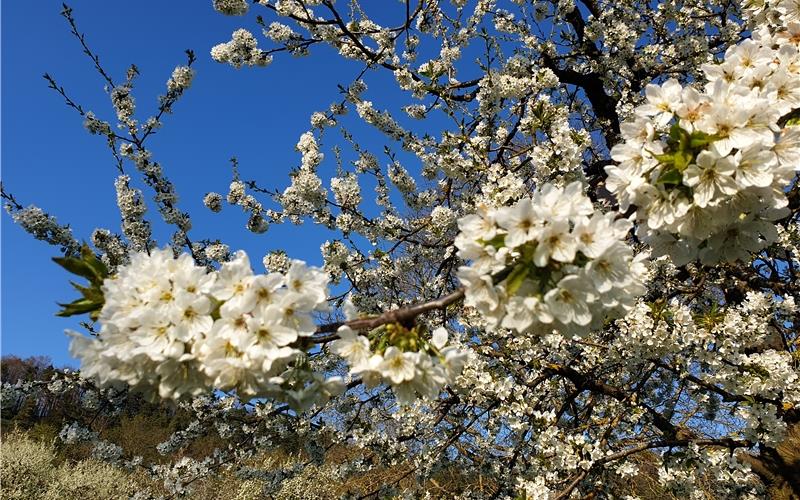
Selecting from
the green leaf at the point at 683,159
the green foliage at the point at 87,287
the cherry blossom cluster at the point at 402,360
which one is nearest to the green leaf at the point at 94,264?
the green foliage at the point at 87,287

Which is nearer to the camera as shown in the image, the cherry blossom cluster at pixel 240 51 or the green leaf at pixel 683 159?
the green leaf at pixel 683 159

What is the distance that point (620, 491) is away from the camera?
17.3 feet

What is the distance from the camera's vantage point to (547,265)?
46.9 inches

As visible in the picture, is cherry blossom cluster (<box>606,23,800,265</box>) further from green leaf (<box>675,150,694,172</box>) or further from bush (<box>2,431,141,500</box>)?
bush (<box>2,431,141,500</box>)

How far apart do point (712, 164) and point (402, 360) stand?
3.07 feet

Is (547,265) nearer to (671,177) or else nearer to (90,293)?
(671,177)

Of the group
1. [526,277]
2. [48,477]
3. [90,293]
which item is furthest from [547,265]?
[48,477]

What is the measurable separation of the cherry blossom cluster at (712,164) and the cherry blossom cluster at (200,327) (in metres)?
0.96

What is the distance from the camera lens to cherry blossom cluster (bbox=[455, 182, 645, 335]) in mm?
1162

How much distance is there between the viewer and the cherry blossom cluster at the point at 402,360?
1223 millimetres

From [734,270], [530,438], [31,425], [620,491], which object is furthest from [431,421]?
[31,425]

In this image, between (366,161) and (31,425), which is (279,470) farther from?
(31,425)

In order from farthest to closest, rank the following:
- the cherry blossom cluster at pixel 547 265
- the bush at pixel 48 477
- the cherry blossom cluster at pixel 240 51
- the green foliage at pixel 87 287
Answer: the bush at pixel 48 477, the cherry blossom cluster at pixel 240 51, the green foliage at pixel 87 287, the cherry blossom cluster at pixel 547 265

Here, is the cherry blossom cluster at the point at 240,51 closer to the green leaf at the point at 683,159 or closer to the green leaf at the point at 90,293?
the green leaf at the point at 90,293
